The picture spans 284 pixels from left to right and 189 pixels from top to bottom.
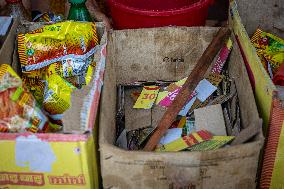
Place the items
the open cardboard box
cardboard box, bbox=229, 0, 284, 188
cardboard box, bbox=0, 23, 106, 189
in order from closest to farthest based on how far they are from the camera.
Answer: cardboard box, bbox=0, 23, 106, 189
cardboard box, bbox=229, 0, 284, 188
the open cardboard box

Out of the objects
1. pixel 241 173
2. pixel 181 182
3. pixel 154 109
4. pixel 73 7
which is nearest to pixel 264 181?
pixel 241 173

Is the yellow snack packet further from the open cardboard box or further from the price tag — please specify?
the price tag

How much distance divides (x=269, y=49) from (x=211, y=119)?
1.71 ft

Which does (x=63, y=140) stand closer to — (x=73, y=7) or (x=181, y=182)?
(x=181, y=182)

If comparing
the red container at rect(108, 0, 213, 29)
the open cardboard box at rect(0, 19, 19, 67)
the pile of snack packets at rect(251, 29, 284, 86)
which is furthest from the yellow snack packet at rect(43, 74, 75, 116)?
the pile of snack packets at rect(251, 29, 284, 86)

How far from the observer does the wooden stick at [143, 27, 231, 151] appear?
66.4 inches

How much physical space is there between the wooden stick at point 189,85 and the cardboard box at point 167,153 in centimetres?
7

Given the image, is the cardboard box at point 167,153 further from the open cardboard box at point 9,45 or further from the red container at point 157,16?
the open cardboard box at point 9,45

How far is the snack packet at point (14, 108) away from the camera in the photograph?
1.42m

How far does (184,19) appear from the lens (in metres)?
2.02

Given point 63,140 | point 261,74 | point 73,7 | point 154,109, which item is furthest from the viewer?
point 73,7

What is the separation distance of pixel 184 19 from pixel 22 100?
2.90 feet

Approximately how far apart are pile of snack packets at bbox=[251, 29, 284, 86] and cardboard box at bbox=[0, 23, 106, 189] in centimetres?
84

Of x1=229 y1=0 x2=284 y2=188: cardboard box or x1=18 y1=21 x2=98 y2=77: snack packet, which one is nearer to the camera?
x1=229 y1=0 x2=284 y2=188: cardboard box
